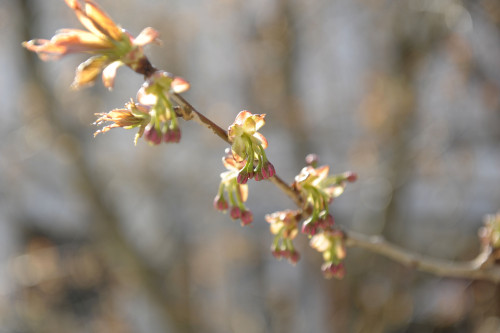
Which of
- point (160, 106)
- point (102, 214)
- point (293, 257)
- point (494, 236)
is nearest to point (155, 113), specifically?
point (160, 106)

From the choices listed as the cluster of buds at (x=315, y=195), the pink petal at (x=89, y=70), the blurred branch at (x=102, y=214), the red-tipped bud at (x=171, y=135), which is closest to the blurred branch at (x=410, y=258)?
the cluster of buds at (x=315, y=195)

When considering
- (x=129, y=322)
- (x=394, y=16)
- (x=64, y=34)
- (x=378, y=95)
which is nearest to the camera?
(x=64, y=34)

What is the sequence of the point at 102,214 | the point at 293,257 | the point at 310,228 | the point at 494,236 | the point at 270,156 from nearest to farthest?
the point at 310,228, the point at 293,257, the point at 494,236, the point at 102,214, the point at 270,156

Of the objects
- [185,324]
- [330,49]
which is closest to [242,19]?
[330,49]

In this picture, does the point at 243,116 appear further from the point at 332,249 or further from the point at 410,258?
the point at 410,258

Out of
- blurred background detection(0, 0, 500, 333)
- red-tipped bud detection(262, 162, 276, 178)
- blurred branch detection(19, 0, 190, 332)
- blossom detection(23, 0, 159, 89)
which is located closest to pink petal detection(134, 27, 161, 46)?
blossom detection(23, 0, 159, 89)

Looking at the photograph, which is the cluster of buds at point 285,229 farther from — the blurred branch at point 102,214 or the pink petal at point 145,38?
the blurred branch at point 102,214

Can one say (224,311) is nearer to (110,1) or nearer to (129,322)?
(129,322)
